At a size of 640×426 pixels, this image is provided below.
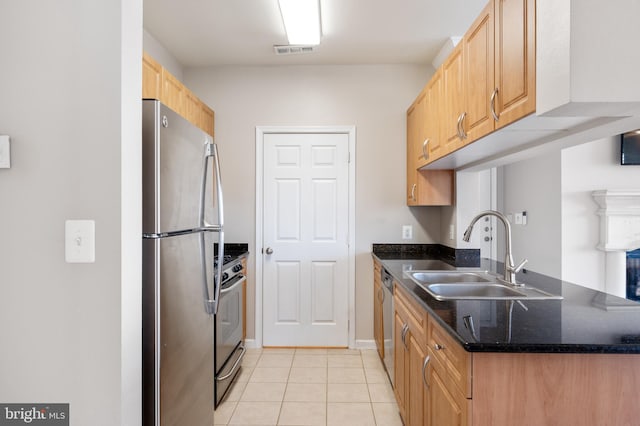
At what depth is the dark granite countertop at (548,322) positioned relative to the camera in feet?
3.37

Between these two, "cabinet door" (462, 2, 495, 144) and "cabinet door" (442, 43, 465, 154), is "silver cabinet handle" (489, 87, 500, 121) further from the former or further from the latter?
"cabinet door" (442, 43, 465, 154)

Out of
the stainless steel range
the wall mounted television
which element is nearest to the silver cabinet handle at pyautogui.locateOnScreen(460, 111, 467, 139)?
the stainless steel range

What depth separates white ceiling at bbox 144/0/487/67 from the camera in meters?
2.39

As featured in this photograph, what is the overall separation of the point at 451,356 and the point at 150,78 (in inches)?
89.3

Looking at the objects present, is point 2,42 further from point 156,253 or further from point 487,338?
point 487,338

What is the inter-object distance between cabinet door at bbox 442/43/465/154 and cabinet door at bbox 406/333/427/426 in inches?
43.4

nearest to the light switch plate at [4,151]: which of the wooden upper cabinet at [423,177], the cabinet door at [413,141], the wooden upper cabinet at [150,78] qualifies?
the wooden upper cabinet at [150,78]

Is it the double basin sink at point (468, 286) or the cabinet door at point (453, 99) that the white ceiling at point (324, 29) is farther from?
the double basin sink at point (468, 286)

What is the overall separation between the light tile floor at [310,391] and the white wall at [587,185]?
7.58ft

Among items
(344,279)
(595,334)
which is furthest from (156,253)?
(344,279)

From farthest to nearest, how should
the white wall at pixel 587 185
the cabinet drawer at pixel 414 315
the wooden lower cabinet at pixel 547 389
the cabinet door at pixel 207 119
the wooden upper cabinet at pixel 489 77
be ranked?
the white wall at pixel 587 185 < the cabinet door at pixel 207 119 < the cabinet drawer at pixel 414 315 < the wooden upper cabinet at pixel 489 77 < the wooden lower cabinet at pixel 547 389

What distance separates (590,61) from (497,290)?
1.36 meters

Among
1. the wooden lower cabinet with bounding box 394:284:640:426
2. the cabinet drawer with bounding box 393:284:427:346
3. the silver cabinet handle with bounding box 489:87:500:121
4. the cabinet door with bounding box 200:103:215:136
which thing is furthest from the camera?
the cabinet door with bounding box 200:103:215:136

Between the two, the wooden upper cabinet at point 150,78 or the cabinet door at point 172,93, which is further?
the cabinet door at point 172,93
